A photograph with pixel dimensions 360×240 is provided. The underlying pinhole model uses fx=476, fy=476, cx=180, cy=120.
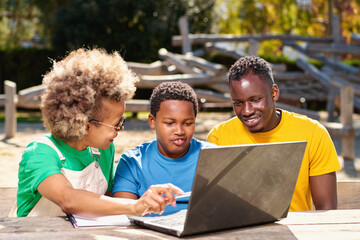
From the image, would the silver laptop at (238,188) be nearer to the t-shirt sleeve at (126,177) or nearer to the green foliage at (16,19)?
the t-shirt sleeve at (126,177)

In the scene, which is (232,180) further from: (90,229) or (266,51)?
(266,51)

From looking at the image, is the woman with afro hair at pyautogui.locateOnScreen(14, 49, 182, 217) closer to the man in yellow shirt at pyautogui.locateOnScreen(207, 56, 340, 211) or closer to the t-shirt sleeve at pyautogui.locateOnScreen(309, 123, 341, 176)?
the man in yellow shirt at pyautogui.locateOnScreen(207, 56, 340, 211)

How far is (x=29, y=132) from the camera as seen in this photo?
9.82m

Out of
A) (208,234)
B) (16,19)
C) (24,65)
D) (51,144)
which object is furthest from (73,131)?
(16,19)

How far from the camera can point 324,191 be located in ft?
7.53

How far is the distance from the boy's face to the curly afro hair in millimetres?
252

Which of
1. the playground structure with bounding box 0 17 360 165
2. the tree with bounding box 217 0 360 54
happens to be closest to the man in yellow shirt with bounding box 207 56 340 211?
the playground structure with bounding box 0 17 360 165

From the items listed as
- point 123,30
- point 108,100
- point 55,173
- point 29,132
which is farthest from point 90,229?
point 123,30

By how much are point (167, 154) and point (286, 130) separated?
2.33 ft

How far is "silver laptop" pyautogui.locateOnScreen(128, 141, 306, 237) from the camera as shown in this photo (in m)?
1.33

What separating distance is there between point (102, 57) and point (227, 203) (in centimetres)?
86

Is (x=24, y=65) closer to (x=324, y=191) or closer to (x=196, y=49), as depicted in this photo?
(x=196, y=49)

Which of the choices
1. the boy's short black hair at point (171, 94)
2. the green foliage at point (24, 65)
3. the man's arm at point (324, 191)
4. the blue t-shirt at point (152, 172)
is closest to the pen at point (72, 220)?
the blue t-shirt at point (152, 172)

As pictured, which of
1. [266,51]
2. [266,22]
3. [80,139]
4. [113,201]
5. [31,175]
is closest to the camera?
[113,201]
